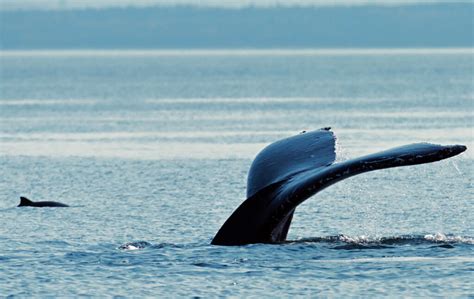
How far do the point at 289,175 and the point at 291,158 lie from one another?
38 centimetres

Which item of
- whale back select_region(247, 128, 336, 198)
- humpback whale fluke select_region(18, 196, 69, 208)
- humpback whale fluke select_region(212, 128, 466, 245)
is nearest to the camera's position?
humpback whale fluke select_region(212, 128, 466, 245)

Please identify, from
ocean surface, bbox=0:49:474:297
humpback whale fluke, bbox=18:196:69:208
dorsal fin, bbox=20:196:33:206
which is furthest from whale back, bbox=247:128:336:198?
dorsal fin, bbox=20:196:33:206

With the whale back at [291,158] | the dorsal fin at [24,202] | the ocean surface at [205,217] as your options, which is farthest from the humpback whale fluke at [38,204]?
the whale back at [291,158]

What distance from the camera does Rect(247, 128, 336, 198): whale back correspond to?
624 inches

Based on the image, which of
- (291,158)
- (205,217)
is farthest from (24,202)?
(291,158)

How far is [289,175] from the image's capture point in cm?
1578

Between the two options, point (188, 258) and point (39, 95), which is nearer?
point (188, 258)

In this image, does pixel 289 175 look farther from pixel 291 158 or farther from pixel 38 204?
pixel 38 204

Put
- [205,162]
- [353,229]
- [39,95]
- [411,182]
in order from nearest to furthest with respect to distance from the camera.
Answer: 1. [353,229]
2. [411,182]
3. [205,162]
4. [39,95]

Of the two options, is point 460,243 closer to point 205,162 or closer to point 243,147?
point 205,162

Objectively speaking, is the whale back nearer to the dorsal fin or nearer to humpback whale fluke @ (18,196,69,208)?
humpback whale fluke @ (18,196,69,208)

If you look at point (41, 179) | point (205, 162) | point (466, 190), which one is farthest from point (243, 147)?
point (466, 190)

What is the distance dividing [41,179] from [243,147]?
8937 millimetres

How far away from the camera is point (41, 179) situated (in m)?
31.5
